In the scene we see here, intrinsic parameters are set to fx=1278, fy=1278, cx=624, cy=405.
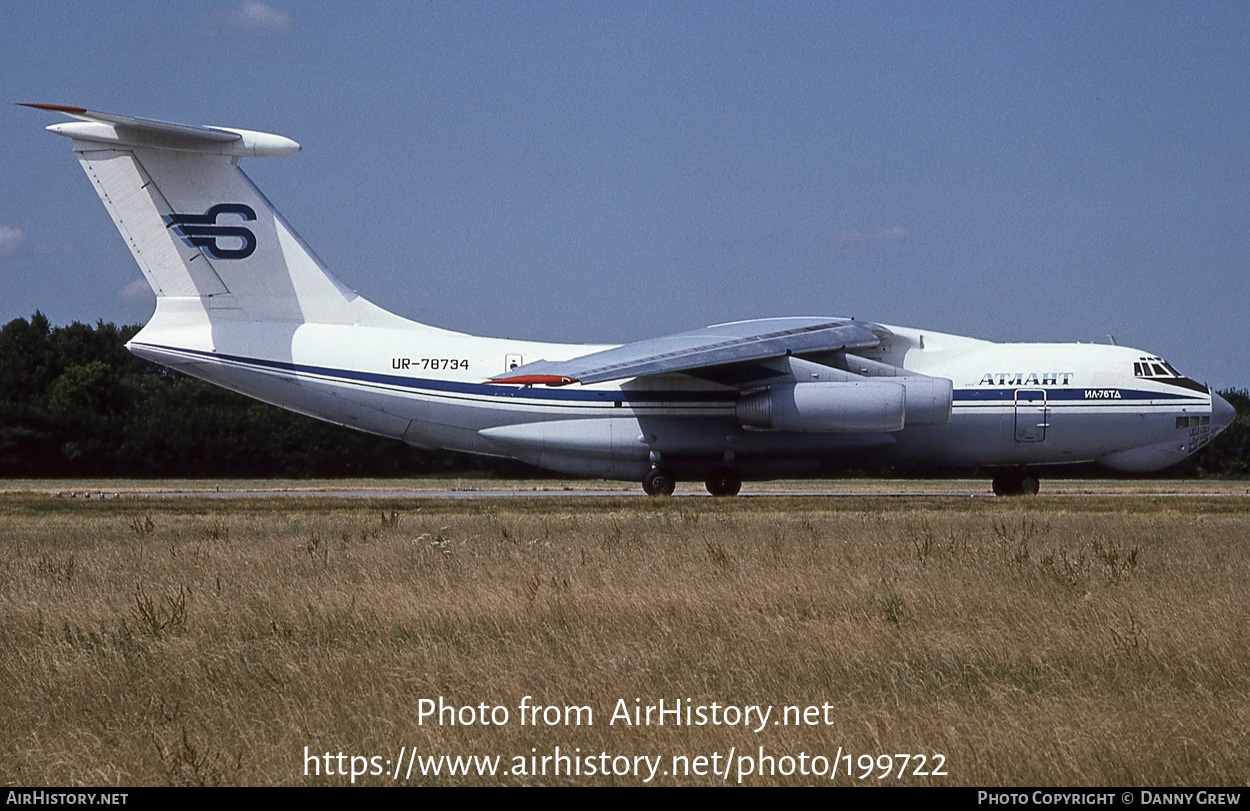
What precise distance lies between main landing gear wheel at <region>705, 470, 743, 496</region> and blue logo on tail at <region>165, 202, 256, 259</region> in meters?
9.65

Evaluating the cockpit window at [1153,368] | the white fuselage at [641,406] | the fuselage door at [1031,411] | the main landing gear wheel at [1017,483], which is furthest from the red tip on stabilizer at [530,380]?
the cockpit window at [1153,368]

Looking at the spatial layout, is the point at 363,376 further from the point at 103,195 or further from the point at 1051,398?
the point at 1051,398

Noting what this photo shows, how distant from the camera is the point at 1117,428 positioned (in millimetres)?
23922

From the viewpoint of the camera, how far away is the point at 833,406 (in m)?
22.3

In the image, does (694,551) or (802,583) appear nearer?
(802,583)

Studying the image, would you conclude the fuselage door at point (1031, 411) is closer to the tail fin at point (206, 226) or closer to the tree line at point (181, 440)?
the tail fin at point (206, 226)

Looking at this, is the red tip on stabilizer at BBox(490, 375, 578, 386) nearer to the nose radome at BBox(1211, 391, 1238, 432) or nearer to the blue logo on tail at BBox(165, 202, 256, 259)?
the blue logo on tail at BBox(165, 202, 256, 259)

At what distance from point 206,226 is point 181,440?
77.8ft

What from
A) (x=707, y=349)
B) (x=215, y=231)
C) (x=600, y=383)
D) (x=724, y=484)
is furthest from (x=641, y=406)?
(x=215, y=231)

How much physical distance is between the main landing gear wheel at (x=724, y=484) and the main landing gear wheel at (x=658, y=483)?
0.85 meters

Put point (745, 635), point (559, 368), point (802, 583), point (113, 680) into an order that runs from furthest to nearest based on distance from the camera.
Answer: point (559, 368)
point (802, 583)
point (745, 635)
point (113, 680)

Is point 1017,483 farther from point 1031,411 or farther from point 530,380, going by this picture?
point 530,380

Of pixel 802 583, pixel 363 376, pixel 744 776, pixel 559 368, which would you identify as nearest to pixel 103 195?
pixel 363 376
